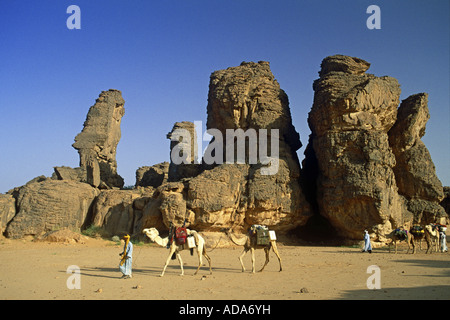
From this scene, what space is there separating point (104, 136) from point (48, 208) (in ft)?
43.6

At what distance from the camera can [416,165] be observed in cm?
2383

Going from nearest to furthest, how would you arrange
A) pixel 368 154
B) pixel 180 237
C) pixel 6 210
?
pixel 180 237, pixel 368 154, pixel 6 210

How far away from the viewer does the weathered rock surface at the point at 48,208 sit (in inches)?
864

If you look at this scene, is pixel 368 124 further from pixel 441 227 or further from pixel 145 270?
pixel 145 270

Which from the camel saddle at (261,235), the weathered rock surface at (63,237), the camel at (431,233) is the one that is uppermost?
the camel saddle at (261,235)

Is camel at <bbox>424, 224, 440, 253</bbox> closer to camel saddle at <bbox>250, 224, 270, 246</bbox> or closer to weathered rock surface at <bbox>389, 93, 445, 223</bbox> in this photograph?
weathered rock surface at <bbox>389, 93, 445, 223</bbox>

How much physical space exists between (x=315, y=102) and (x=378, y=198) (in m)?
7.60

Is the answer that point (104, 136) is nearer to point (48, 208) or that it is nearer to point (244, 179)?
point (48, 208)

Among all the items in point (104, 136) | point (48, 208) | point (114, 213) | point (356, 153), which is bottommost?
point (114, 213)

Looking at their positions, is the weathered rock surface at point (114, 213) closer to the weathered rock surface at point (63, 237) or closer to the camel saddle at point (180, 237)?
the weathered rock surface at point (63, 237)

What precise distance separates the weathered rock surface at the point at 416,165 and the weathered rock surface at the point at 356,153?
144 centimetres

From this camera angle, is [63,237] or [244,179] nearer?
[63,237]

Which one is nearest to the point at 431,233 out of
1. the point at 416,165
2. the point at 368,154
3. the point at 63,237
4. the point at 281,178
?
the point at 368,154

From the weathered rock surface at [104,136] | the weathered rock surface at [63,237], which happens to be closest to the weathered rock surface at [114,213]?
the weathered rock surface at [63,237]
